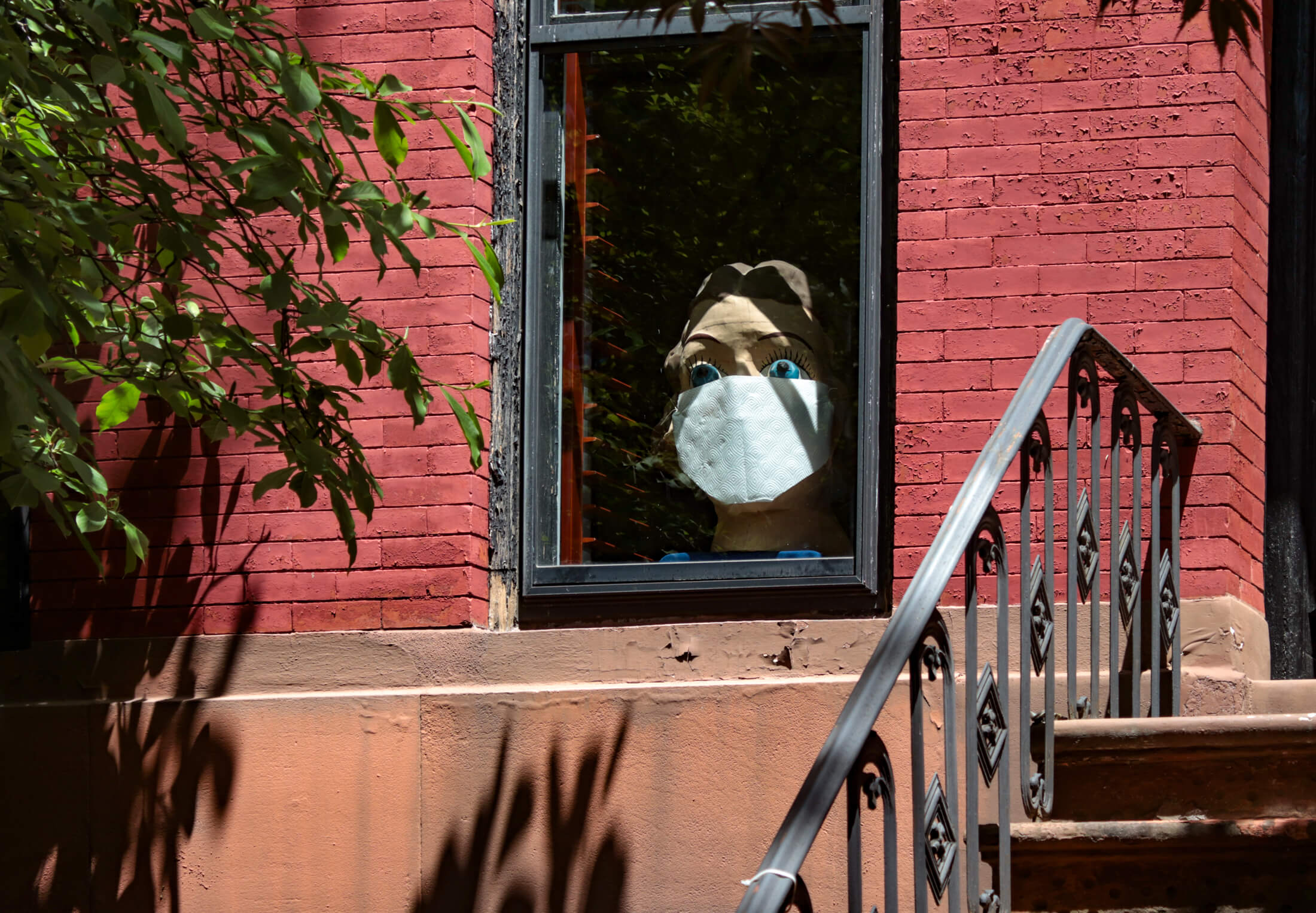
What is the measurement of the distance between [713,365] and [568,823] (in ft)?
4.78

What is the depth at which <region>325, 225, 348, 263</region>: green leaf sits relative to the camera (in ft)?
10.8

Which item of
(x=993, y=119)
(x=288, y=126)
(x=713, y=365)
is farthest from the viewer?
(x=713, y=365)

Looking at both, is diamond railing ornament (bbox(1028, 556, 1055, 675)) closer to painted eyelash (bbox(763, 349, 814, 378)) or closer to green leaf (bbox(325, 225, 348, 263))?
green leaf (bbox(325, 225, 348, 263))

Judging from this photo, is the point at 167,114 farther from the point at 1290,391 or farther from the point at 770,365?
the point at 1290,391

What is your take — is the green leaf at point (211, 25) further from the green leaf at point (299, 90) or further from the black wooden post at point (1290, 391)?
the black wooden post at point (1290, 391)

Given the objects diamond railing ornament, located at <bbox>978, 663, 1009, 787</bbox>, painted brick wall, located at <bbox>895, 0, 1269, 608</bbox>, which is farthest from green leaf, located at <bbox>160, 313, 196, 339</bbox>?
painted brick wall, located at <bbox>895, 0, 1269, 608</bbox>

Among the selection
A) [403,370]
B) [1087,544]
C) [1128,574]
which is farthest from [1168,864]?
[403,370]

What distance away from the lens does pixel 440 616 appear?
4.67 m

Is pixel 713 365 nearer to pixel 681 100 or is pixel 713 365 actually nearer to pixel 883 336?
pixel 883 336

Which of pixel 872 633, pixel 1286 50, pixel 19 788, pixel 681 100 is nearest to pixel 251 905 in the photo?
pixel 19 788

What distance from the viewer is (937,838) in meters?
2.91

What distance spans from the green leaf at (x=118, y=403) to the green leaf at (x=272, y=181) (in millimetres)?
825

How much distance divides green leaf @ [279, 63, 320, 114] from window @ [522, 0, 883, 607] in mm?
1877

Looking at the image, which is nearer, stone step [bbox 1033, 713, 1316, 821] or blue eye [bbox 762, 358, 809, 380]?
stone step [bbox 1033, 713, 1316, 821]
